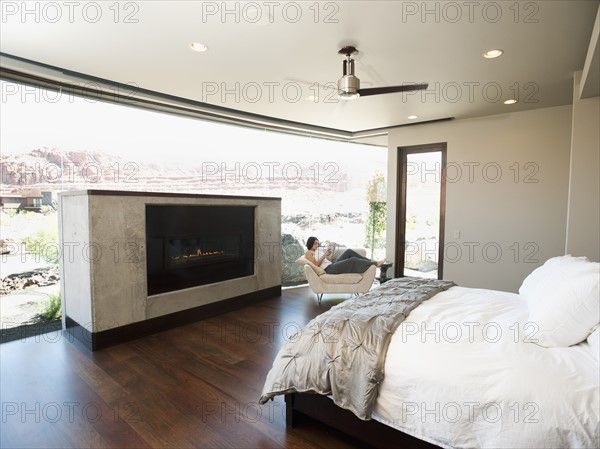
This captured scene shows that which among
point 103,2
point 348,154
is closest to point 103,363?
point 103,2

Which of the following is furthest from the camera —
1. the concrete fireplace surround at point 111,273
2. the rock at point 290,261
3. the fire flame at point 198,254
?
the rock at point 290,261

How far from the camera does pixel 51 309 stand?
378 centimetres

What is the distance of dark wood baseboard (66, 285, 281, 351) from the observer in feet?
10.7

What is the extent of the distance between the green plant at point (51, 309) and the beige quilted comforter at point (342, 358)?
3047 millimetres

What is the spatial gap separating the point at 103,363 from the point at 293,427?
1.89m

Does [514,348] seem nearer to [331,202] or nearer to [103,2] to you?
[103,2]

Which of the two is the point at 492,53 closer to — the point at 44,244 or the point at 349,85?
the point at 349,85

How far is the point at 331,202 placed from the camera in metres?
6.59

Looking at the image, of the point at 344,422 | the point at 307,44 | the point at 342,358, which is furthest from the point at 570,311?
the point at 307,44

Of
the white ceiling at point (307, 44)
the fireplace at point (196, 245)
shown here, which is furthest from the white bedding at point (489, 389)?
the fireplace at point (196, 245)

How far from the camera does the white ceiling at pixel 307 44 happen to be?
94.2 inches

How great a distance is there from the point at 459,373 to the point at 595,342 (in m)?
0.70

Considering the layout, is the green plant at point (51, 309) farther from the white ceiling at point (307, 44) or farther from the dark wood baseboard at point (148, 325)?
the white ceiling at point (307, 44)

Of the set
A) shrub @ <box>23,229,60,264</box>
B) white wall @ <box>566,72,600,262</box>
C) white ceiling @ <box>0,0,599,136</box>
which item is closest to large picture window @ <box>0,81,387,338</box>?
shrub @ <box>23,229,60,264</box>
